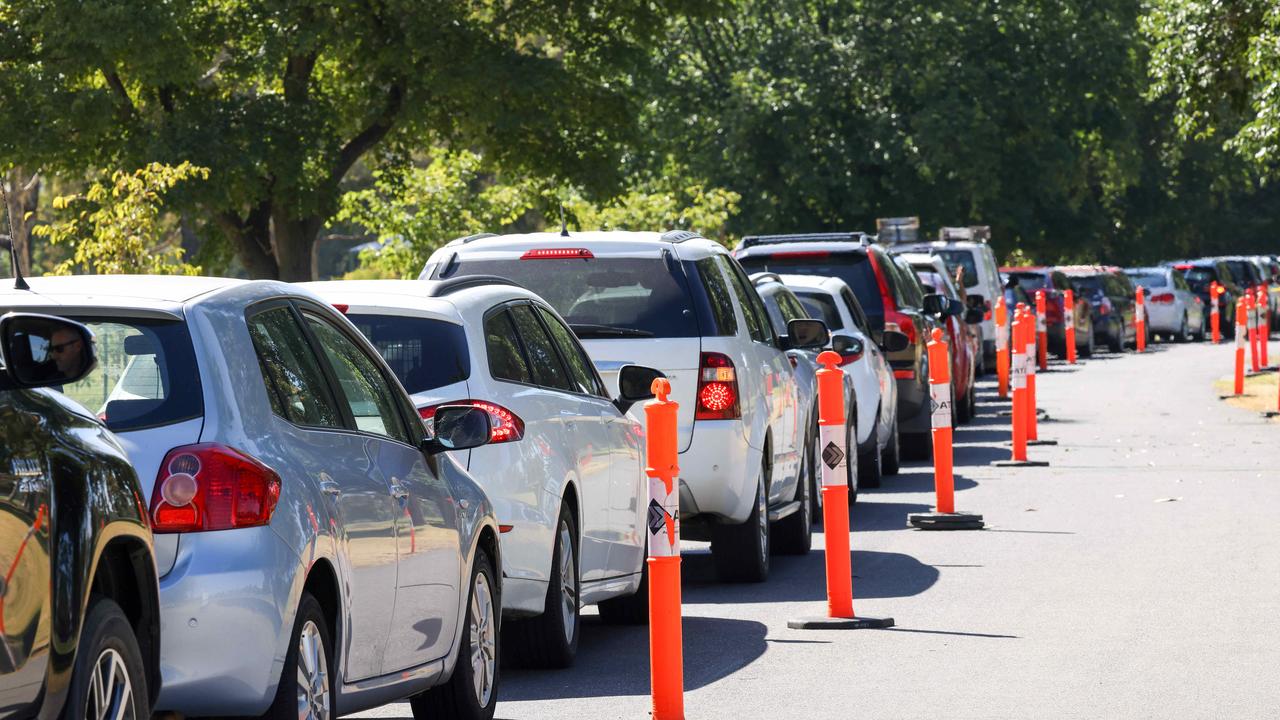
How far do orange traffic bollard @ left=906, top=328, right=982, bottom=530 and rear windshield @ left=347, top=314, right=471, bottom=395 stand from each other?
15.6 feet

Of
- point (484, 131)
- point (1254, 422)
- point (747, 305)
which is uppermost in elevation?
point (484, 131)

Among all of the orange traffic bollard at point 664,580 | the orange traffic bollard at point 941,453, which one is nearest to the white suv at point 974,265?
the orange traffic bollard at point 941,453

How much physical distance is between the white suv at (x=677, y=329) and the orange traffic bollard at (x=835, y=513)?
1217 mm

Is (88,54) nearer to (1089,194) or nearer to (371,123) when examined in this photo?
(371,123)

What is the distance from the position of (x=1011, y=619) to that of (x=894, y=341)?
7.19 meters

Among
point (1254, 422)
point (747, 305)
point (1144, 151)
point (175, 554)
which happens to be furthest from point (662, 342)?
point (1144, 151)

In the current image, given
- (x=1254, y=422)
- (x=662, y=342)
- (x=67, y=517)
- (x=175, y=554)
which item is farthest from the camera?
(x=1254, y=422)

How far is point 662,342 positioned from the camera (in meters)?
11.4

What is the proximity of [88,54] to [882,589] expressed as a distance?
19.2m

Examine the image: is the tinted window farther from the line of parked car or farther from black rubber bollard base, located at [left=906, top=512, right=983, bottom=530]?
black rubber bollard base, located at [left=906, top=512, right=983, bottom=530]

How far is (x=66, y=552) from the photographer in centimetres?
471

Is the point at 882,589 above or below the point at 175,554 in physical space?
below

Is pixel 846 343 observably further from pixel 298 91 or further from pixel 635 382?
pixel 298 91

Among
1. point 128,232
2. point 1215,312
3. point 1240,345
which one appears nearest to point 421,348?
point 128,232
